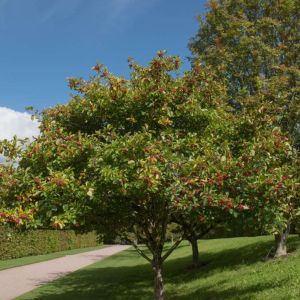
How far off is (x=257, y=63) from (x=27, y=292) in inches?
504

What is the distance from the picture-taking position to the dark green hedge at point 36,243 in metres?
30.7

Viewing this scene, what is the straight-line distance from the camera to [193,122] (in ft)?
33.0

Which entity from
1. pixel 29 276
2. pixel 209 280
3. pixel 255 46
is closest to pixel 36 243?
pixel 29 276

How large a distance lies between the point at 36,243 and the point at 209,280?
22344 millimetres

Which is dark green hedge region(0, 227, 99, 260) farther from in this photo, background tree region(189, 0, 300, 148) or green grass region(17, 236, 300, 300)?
background tree region(189, 0, 300, 148)

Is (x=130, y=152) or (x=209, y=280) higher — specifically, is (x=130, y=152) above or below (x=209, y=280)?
above

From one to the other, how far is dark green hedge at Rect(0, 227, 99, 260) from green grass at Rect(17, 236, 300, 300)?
26.1 feet

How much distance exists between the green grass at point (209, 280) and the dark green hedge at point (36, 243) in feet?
26.1

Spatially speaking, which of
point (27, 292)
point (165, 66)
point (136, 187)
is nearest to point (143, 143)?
point (136, 187)

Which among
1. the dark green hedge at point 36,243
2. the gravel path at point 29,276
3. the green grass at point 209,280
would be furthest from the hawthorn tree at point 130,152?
the dark green hedge at point 36,243

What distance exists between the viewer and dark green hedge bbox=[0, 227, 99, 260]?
30688 millimetres

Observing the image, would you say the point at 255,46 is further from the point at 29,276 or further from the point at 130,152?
the point at 29,276

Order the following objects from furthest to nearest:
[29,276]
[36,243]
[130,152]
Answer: [36,243]
[29,276]
[130,152]

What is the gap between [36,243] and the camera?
3509cm
